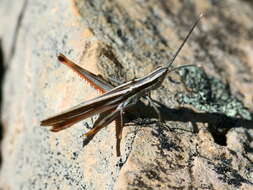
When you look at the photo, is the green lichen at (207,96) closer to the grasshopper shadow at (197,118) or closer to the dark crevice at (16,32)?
the grasshopper shadow at (197,118)

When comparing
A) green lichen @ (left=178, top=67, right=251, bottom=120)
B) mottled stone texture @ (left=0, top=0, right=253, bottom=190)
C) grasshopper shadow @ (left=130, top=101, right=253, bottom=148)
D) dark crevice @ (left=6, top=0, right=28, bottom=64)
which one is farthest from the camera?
dark crevice @ (left=6, top=0, right=28, bottom=64)

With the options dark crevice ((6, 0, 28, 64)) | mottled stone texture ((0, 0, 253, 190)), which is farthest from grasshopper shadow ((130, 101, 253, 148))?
dark crevice ((6, 0, 28, 64))

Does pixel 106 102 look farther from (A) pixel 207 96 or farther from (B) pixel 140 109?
(A) pixel 207 96

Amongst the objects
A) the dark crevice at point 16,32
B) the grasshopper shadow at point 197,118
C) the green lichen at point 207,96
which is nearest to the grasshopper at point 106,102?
the grasshopper shadow at point 197,118

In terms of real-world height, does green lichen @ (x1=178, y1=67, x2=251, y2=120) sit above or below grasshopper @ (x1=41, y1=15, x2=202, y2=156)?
above

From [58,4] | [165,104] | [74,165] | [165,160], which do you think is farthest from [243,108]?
[58,4]

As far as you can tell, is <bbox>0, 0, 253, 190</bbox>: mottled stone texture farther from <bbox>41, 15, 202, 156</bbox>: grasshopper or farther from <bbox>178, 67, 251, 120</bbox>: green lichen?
<bbox>41, 15, 202, 156</bbox>: grasshopper
